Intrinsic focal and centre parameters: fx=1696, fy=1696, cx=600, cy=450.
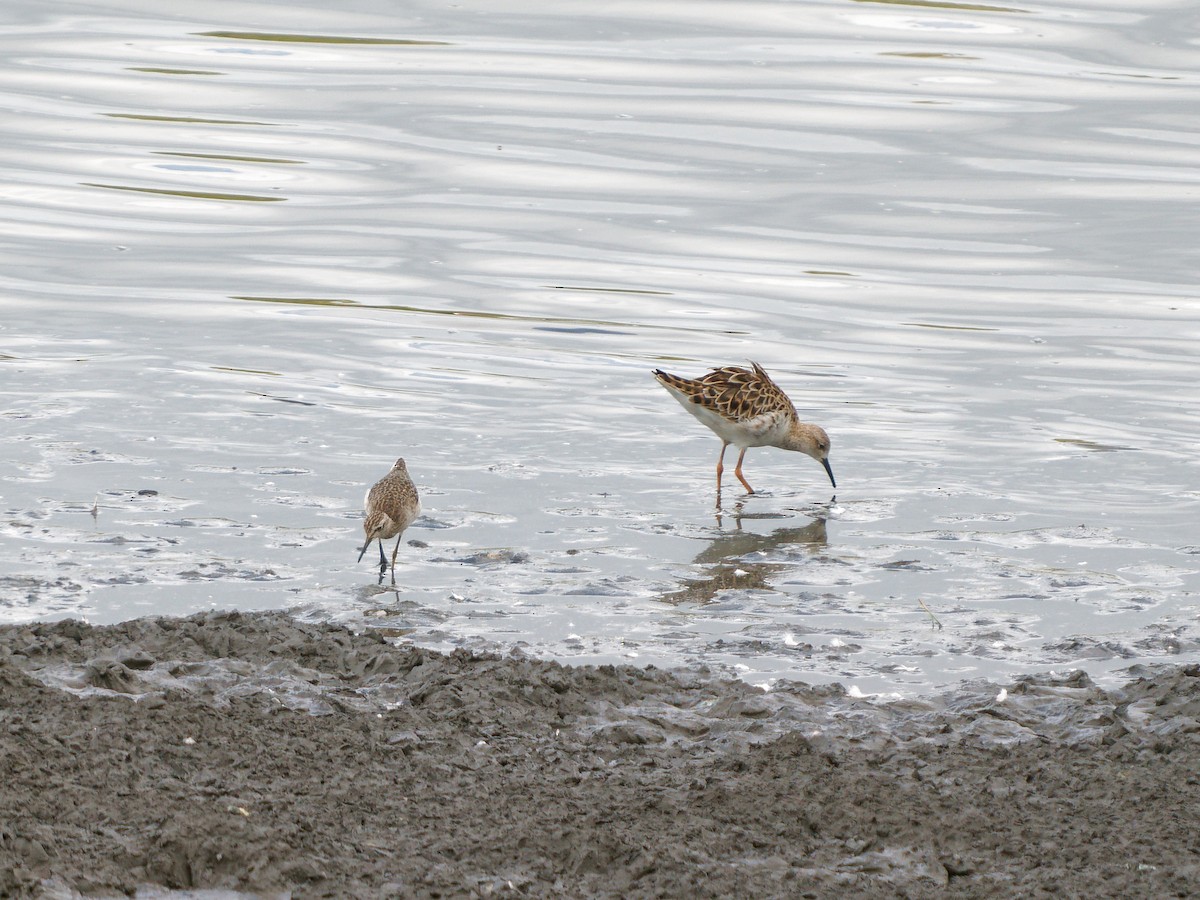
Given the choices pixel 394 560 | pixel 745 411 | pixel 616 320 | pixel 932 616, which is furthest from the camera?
pixel 616 320

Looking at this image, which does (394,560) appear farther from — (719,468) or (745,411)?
(745,411)

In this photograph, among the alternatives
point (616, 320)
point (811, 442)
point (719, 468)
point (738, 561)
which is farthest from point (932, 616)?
point (616, 320)

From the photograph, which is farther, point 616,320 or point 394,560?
point 616,320

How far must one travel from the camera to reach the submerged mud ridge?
515cm

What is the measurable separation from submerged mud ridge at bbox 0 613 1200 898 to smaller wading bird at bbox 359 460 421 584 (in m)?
1.50

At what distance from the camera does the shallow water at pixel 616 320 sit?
29.0ft

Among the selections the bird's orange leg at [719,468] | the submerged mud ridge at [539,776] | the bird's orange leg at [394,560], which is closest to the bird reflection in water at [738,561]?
the bird's orange leg at [719,468]

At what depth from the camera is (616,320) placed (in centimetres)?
1625

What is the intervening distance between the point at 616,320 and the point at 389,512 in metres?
7.56

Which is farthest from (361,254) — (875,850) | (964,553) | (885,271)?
(875,850)

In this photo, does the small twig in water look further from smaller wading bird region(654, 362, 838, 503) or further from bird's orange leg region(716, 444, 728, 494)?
smaller wading bird region(654, 362, 838, 503)

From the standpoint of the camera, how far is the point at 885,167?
2150 cm

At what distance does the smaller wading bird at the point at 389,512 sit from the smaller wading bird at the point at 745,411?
3265 millimetres

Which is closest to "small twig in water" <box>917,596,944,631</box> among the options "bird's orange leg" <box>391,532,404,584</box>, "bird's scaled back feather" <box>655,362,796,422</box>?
"bird's orange leg" <box>391,532,404,584</box>
